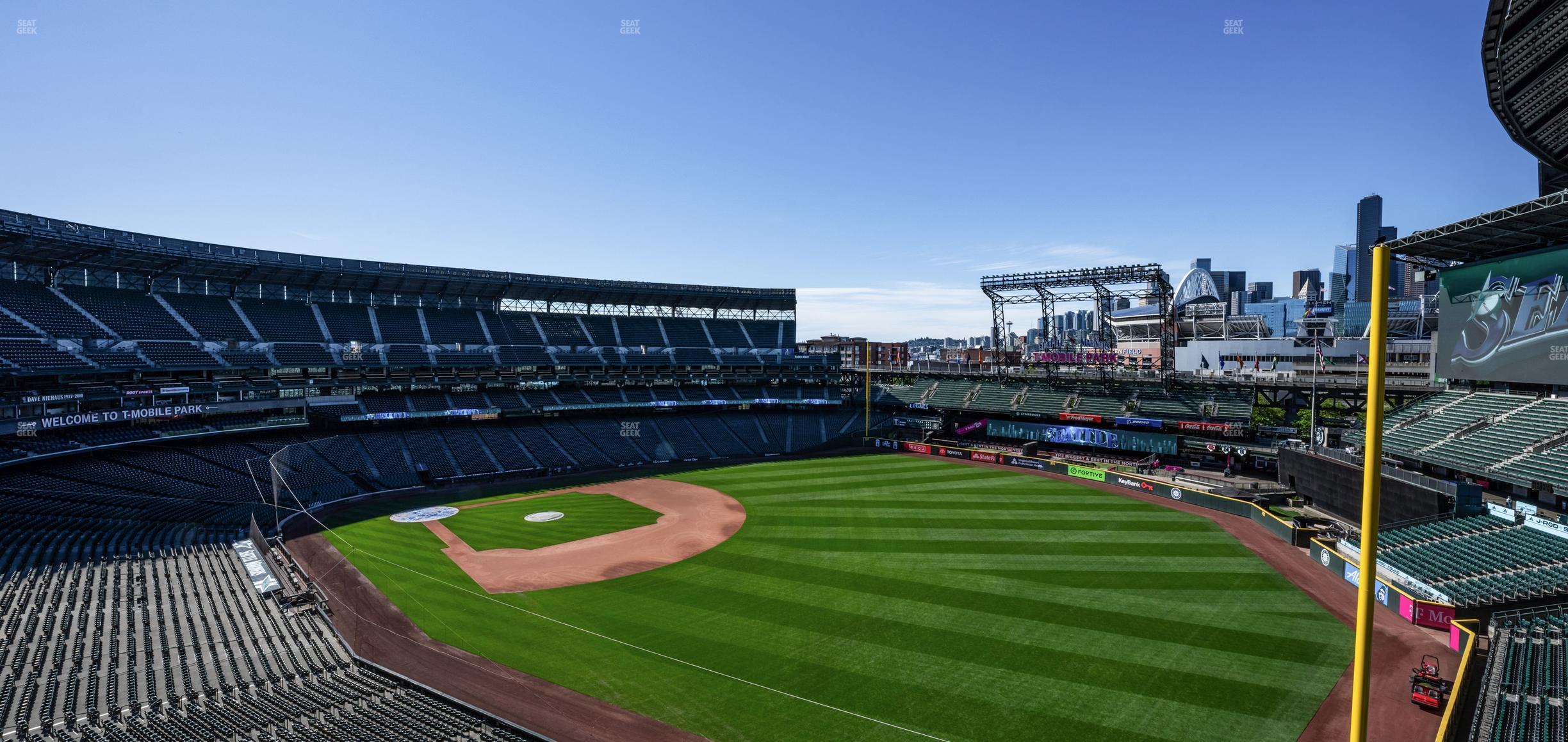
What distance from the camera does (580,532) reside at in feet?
118

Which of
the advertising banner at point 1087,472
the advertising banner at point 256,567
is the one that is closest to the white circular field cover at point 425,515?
the advertising banner at point 256,567

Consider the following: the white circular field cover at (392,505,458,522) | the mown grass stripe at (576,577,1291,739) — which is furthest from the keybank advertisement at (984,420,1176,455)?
the white circular field cover at (392,505,458,522)

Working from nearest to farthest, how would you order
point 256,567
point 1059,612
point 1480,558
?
point 1059,612
point 1480,558
point 256,567

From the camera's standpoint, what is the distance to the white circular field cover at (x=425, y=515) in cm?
3884

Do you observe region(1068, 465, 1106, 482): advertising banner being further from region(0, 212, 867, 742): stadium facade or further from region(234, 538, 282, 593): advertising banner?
region(234, 538, 282, 593): advertising banner

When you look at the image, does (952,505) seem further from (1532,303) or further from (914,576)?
(1532,303)

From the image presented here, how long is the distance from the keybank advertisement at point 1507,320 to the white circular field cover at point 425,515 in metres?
53.8

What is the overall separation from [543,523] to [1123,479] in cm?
3784

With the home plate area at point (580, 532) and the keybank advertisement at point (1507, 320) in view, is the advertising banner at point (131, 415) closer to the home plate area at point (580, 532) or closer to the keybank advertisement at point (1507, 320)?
the home plate area at point (580, 532)

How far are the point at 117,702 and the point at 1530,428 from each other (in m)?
52.4

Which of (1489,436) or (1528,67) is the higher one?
(1528,67)

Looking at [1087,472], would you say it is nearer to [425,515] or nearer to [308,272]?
[425,515]

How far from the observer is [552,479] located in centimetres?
5134

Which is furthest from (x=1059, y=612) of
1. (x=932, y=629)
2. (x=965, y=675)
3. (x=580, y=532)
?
(x=580, y=532)
